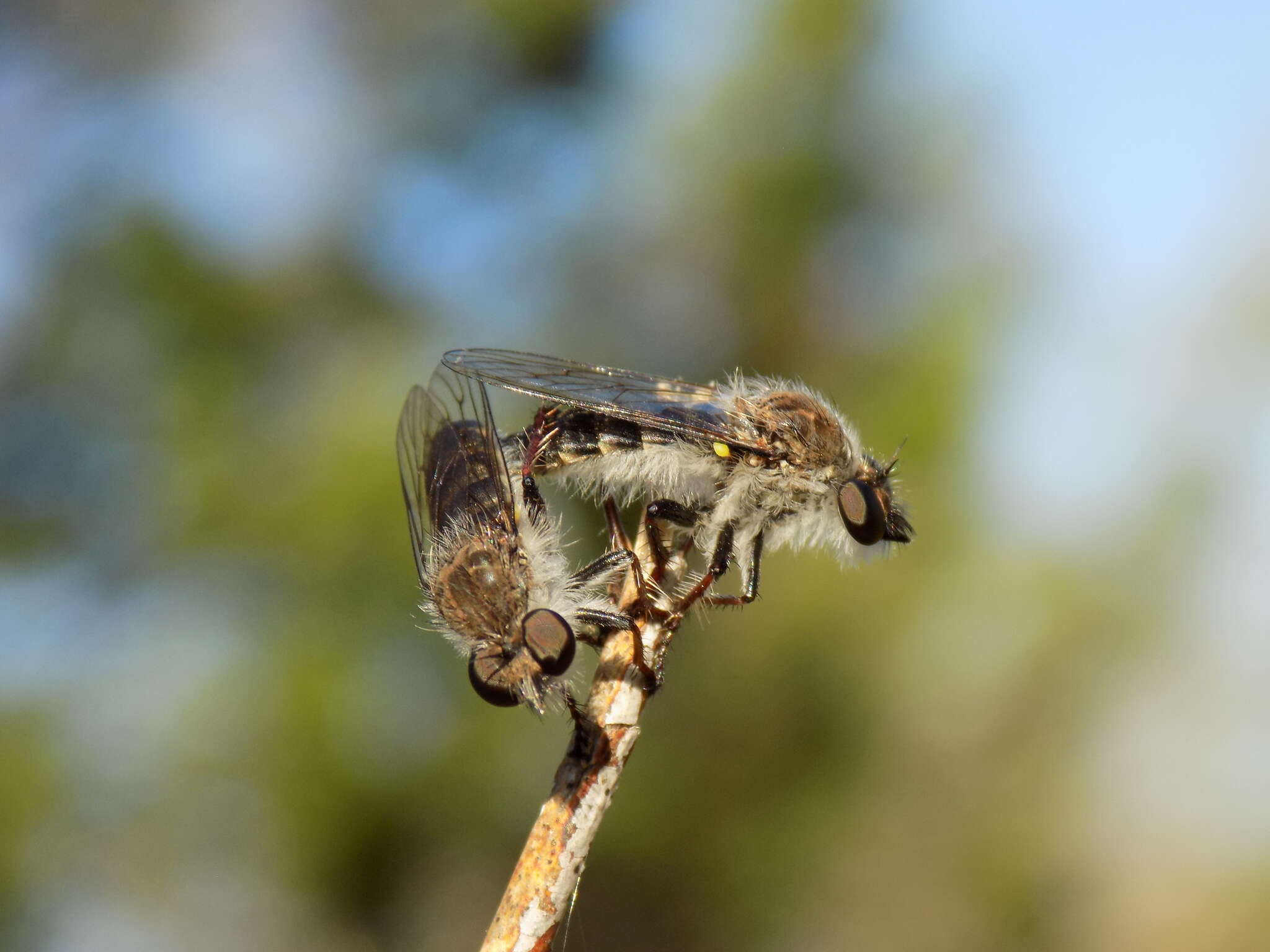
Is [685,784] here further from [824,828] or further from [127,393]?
[127,393]

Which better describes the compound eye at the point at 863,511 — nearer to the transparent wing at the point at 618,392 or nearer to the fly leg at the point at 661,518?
the transparent wing at the point at 618,392

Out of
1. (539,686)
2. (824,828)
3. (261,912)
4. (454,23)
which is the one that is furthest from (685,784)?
(454,23)

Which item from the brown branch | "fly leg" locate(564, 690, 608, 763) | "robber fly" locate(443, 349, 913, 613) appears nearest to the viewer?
the brown branch

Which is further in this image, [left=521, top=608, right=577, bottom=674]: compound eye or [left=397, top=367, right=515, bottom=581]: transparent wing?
[left=397, top=367, right=515, bottom=581]: transparent wing

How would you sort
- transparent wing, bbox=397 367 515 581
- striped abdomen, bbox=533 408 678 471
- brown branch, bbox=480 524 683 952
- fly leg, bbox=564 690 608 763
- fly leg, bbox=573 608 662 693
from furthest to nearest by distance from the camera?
1. striped abdomen, bbox=533 408 678 471
2. transparent wing, bbox=397 367 515 581
3. fly leg, bbox=573 608 662 693
4. fly leg, bbox=564 690 608 763
5. brown branch, bbox=480 524 683 952

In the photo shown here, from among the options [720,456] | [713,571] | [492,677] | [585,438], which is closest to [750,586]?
[713,571]

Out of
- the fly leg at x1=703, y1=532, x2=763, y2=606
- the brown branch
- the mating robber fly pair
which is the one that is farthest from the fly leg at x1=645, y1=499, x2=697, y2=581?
the brown branch

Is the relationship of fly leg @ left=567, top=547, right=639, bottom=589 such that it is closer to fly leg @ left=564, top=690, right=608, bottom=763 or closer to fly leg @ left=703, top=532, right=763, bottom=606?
fly leg @ left=703, top=532, right=763, bottom=606
